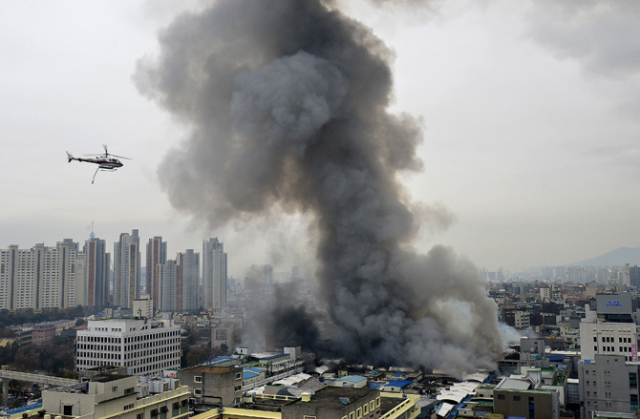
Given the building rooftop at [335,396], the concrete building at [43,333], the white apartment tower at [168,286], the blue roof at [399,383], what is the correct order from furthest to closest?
the white apartment tower at [168,286] → the concrete building at [43,333] → the blue roof at [399,383] → the building rooftop at [335,396]

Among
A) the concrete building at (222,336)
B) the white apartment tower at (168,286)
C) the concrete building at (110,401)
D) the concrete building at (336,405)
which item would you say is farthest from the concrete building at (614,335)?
the white apartment tower at (168,286)

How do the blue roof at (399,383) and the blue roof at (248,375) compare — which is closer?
the blue roof at (399,383)

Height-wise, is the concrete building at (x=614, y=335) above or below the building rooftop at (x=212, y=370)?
below

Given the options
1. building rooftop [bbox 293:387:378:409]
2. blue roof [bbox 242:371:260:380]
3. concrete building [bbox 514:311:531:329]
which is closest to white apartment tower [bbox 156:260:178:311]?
concrete building [bbox 514:311:531:329]

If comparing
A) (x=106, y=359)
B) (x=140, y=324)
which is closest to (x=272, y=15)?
(x=140, y=324)

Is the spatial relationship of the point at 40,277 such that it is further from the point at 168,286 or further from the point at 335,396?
the point at 335,396

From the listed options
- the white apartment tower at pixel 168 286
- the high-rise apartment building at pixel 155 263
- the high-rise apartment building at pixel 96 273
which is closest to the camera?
the high-rise apartment building at pixel 96 273

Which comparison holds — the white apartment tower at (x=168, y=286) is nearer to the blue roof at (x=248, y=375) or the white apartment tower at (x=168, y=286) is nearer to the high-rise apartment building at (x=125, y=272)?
the high-rise apartment building at (x=125, y=272)

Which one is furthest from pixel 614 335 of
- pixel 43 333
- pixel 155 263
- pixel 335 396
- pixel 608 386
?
pixel 155 263
